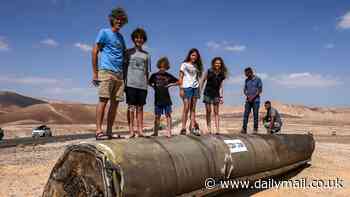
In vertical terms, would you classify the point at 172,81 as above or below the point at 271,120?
above

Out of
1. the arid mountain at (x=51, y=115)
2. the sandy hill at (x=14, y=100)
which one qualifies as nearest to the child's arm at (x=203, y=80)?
the arid mountain at (x=51, y=115)

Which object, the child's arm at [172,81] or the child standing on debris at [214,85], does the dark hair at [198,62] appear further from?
the child's arm at [172,81]

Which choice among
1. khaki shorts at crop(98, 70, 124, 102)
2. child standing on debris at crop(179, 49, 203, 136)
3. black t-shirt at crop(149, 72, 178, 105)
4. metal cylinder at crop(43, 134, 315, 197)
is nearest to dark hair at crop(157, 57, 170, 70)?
black t-shirt at crop(149, 72, 178, 105)

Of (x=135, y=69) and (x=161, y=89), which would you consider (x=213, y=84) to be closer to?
(x=161, y=89)

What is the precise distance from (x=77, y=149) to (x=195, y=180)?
1826 millimetres

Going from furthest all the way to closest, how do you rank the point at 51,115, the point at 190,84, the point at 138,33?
the point at 51,115 → the point at 190,84 → the point at 138,33

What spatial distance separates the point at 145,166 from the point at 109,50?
87.8 inches

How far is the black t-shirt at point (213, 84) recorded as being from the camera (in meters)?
8.50

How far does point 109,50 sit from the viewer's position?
19.8ft

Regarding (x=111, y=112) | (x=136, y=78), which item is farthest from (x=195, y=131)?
(x=111, y=112)

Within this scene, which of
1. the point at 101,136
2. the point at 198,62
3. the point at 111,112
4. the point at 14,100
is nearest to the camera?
the point at 101,136

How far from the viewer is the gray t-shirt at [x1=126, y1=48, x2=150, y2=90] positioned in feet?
21.2

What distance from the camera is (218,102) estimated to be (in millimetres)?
8602

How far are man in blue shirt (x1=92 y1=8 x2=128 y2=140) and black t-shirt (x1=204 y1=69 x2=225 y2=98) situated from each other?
2821mm
